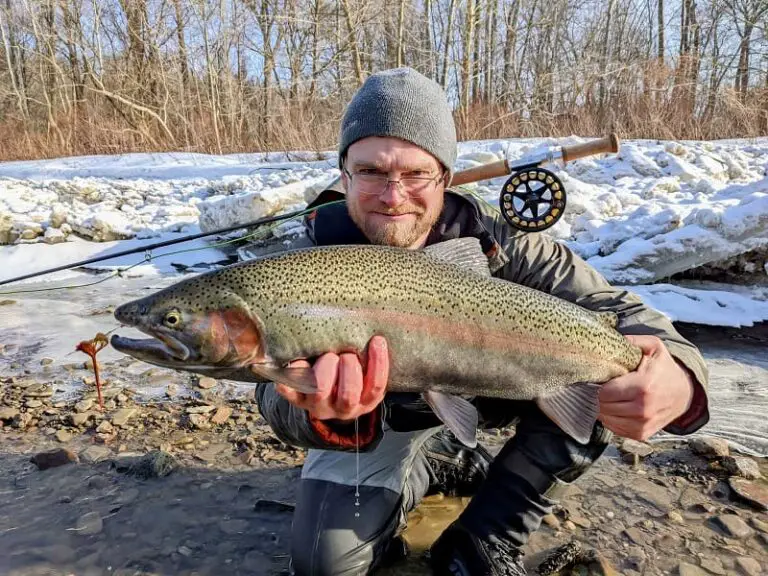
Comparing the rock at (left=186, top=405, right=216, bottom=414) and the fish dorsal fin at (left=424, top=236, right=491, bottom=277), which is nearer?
the fish dorsal fin at (left=424, top=236, right=491, bottom=277)

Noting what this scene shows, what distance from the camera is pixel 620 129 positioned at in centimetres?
1186

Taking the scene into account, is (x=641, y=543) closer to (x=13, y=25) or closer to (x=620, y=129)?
(x=620, y=129)

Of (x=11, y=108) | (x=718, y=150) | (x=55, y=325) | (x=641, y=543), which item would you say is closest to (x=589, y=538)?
(x=641, y=543)

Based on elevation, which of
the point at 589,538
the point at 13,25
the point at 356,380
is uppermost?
the point at 13,25

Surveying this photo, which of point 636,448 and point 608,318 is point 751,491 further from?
point 608,318

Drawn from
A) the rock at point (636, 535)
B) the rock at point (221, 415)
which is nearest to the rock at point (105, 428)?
the rock at point (221, 415)

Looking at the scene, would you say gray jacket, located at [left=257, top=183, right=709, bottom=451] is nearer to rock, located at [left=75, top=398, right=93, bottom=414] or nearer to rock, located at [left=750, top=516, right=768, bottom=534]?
rock, located at [left=750, top=516, right=768, bottom=534]

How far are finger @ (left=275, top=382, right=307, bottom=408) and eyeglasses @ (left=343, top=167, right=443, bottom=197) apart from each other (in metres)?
0.94

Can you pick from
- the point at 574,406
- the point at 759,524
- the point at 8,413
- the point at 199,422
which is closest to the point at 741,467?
A: the point at 759,524

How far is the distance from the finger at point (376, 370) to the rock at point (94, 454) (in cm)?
185

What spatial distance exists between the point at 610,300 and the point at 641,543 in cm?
103

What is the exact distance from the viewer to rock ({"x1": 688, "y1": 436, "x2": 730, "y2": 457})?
2.86 m

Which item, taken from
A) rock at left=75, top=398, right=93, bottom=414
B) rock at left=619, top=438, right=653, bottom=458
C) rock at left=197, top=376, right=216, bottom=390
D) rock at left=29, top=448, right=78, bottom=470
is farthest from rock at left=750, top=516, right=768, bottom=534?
rock at left=75, top=398, right=93, bottom=414

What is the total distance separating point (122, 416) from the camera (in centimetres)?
332
